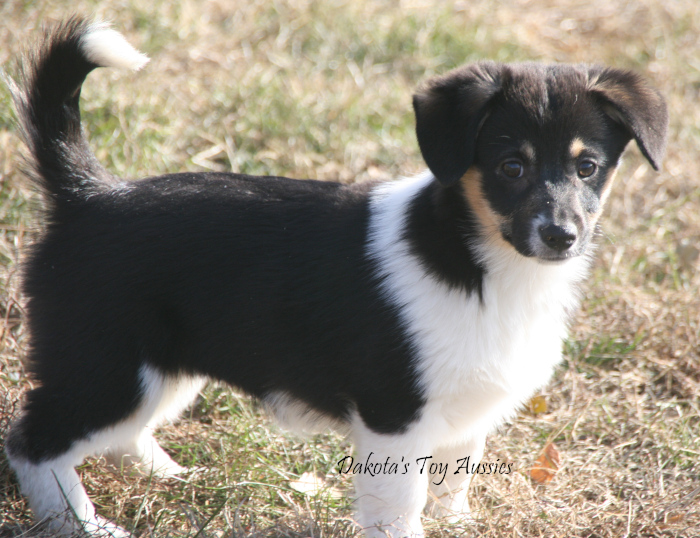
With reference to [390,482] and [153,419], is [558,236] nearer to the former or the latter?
[390,482]

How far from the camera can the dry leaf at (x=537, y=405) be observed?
13.4 feet

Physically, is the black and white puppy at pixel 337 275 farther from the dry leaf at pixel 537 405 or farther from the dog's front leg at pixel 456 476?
the dry leaf at pixel 537 405

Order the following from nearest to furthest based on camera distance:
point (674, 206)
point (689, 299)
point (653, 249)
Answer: point (689, 299) → point (653, 249) → point (674, 206)

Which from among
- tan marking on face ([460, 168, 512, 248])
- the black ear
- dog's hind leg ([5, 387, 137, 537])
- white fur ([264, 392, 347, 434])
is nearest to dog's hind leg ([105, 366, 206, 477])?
dog's hind leg ([5, 387, 137, 537])

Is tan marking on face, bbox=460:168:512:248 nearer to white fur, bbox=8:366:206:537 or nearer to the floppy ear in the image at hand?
the floppy ear

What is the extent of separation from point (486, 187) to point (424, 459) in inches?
42.8

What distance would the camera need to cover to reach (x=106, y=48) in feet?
9.49

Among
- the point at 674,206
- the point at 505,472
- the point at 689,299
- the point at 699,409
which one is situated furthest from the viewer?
the point at 674,206

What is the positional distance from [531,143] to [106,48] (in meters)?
1.65

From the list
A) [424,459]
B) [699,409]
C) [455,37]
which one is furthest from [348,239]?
[455,37]

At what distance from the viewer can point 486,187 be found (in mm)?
2816

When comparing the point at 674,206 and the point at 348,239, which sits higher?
the point at 348,239

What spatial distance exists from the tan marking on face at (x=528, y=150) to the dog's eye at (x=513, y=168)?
4 cm

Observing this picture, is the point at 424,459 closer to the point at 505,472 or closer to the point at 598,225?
the point at 505,472
